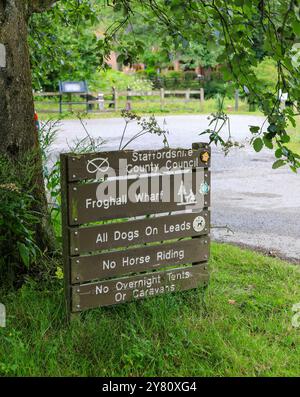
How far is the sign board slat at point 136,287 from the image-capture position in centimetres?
363

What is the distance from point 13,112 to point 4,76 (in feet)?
0.81

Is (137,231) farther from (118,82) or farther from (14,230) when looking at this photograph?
(118,82)

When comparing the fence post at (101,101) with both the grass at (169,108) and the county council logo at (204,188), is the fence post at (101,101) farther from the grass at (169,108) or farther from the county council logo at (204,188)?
the county council logo at (204,188)

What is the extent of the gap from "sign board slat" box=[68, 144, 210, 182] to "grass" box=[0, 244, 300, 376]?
0.85 metres

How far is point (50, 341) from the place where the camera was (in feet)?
11.0

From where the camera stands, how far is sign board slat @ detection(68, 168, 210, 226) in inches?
142

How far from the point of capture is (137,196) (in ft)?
12.6

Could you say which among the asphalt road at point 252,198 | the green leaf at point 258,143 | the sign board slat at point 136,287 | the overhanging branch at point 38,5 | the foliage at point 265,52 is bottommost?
the asphalt road at point 252,198

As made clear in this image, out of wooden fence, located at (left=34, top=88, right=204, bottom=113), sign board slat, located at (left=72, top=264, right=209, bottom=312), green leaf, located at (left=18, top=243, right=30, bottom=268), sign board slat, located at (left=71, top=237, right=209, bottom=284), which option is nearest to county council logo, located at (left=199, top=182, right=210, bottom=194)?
sign board slat, located at (left=71, top=237, right=209, bottom=284)

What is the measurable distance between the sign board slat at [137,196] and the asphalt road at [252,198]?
97 centimetres

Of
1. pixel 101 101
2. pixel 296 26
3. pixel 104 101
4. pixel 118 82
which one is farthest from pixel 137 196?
pixel 118 82

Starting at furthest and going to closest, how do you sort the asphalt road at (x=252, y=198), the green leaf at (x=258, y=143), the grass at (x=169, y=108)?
the grass at (x=169, y=108) → the asphalt road at (x=252, y=198) → the green leaf at (x=258, y=143)

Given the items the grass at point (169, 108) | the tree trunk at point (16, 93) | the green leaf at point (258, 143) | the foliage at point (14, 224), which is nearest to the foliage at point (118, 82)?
the grass at point (169, 108)

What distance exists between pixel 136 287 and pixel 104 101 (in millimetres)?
20586
